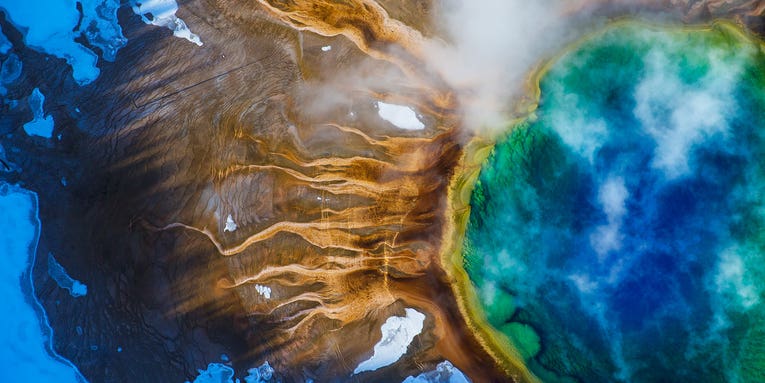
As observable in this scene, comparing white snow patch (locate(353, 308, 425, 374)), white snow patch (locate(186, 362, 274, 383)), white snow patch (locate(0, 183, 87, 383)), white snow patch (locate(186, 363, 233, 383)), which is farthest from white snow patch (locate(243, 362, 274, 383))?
white snow patch (locate(0, 183, 87, 383))

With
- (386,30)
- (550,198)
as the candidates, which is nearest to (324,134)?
(386,30)

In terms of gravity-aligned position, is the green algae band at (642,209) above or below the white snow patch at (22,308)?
above

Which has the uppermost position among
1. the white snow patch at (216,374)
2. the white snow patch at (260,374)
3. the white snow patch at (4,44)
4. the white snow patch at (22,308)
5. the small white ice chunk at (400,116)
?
the small white ice chunk at (400,116)

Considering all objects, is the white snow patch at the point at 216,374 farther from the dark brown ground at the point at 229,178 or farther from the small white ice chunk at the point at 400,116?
the small white ice chunk at the point at 400,116

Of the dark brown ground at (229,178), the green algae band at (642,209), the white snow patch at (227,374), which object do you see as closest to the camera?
the green algae band at (642,209)

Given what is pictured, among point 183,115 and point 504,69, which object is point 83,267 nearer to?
point 183,115

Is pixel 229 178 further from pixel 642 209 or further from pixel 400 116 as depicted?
pixel 642 209

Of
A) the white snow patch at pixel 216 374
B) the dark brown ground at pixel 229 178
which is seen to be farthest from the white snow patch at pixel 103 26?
the white snow patch at pixel 216 374

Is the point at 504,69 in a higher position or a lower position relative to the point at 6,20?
higher
